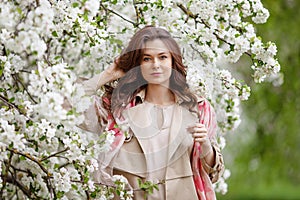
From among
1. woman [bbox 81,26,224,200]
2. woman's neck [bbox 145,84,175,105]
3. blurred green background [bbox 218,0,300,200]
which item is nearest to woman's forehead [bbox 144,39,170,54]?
woman [bbox 81,26,224,200]

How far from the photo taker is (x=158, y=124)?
311 centimetres

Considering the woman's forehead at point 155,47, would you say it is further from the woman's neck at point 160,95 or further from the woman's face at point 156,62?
the woman's neck at point 160,95

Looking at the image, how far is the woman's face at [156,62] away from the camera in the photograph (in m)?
3.09

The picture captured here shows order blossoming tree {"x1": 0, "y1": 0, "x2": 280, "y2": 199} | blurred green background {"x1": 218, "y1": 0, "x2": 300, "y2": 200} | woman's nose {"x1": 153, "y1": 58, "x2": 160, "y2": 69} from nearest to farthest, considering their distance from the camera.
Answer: blossoming tree {"x1": 0, "y1": 0, "x2": 280, "y2": 199} < woman's nose {"x1": 153, "y1": 58, "x2": 160, "y2": 69} < blurred green background {"x1": 218, "y1": 0, "x2": 300, "y2": 200}

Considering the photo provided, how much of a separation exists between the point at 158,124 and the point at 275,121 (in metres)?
5.79

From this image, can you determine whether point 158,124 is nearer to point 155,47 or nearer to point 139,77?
point 139,77

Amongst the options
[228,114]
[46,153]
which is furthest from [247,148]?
[46,153]

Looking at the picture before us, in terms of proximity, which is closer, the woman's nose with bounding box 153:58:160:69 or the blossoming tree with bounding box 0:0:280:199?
the blossoming tree with bounding box 0:0:280:199

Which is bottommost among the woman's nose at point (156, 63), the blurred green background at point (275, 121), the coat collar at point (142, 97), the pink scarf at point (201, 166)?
the pink scarf at point (201, 166)

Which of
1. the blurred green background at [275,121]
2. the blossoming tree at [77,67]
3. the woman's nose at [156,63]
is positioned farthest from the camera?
the blurred green background at [275,121]

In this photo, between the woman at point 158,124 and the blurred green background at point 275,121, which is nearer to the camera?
the woman at point 158,124

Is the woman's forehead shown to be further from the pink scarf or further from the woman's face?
the pink scarf

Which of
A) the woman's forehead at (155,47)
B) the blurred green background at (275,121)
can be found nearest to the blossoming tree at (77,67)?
the woman's forehead at (155,47)

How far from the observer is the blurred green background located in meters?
8.00
